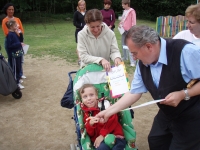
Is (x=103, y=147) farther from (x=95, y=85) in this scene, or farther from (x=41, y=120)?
(x=41, y=120)

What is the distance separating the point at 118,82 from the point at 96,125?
571 millimetres

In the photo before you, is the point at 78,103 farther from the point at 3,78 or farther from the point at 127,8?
the point at 127,8

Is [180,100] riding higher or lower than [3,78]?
higher

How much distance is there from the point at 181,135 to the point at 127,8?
5.52m

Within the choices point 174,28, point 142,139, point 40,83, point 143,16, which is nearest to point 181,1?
point 143,16

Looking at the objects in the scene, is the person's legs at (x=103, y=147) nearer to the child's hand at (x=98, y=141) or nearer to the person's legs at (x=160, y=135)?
the child's hand at (x=98, y=141)

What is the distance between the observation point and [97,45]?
3.25 m

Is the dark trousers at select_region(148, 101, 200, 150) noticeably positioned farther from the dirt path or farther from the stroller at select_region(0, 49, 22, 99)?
the stroller at select_region(0, 49, 22, 99)

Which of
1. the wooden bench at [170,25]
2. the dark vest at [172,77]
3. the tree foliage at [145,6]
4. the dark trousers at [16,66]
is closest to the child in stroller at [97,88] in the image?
the dark vest at [172,77]

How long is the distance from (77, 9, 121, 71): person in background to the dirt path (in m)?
1.14

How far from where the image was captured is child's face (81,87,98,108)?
284 cm

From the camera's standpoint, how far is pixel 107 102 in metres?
2.95

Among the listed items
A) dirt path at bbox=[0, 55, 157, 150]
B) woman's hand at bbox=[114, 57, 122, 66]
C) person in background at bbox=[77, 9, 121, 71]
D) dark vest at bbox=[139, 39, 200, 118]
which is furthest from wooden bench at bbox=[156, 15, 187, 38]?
dark vest at bbox=[139, 39, 200, 118]

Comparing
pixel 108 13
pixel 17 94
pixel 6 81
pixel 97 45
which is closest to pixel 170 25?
pixel 108 13
